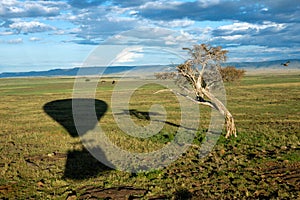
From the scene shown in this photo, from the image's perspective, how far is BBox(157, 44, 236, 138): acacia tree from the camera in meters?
18.3

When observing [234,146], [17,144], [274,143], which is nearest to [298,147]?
[274,143]

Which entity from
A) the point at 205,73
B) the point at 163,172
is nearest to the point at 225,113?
the point at 205,73

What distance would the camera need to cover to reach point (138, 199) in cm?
1002

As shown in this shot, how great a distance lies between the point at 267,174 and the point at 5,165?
430 inches

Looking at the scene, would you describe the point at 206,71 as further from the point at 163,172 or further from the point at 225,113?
the point at 163,172

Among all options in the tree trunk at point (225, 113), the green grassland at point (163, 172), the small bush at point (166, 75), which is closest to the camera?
the green grassland at point (163, 172)

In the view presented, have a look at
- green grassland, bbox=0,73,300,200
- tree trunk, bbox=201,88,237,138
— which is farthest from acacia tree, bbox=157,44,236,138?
green grassland, bbox=0,73,300,200

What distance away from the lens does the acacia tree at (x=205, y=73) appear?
18.3 meters

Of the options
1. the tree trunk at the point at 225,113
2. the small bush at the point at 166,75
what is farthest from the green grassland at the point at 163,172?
the small bush at the point at 166,75

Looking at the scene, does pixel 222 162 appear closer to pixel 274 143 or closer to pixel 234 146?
pixel 234 146

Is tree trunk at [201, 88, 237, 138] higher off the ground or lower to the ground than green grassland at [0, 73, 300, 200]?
higher

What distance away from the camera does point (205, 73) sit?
63.1 feet

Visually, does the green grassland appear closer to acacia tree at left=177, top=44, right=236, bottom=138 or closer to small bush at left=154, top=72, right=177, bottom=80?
Result: acacia tree at left=177, top=44, right=236, bottom=138

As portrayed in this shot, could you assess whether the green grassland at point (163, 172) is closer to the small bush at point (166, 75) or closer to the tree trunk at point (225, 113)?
the tree trunk at point (225, 113)
